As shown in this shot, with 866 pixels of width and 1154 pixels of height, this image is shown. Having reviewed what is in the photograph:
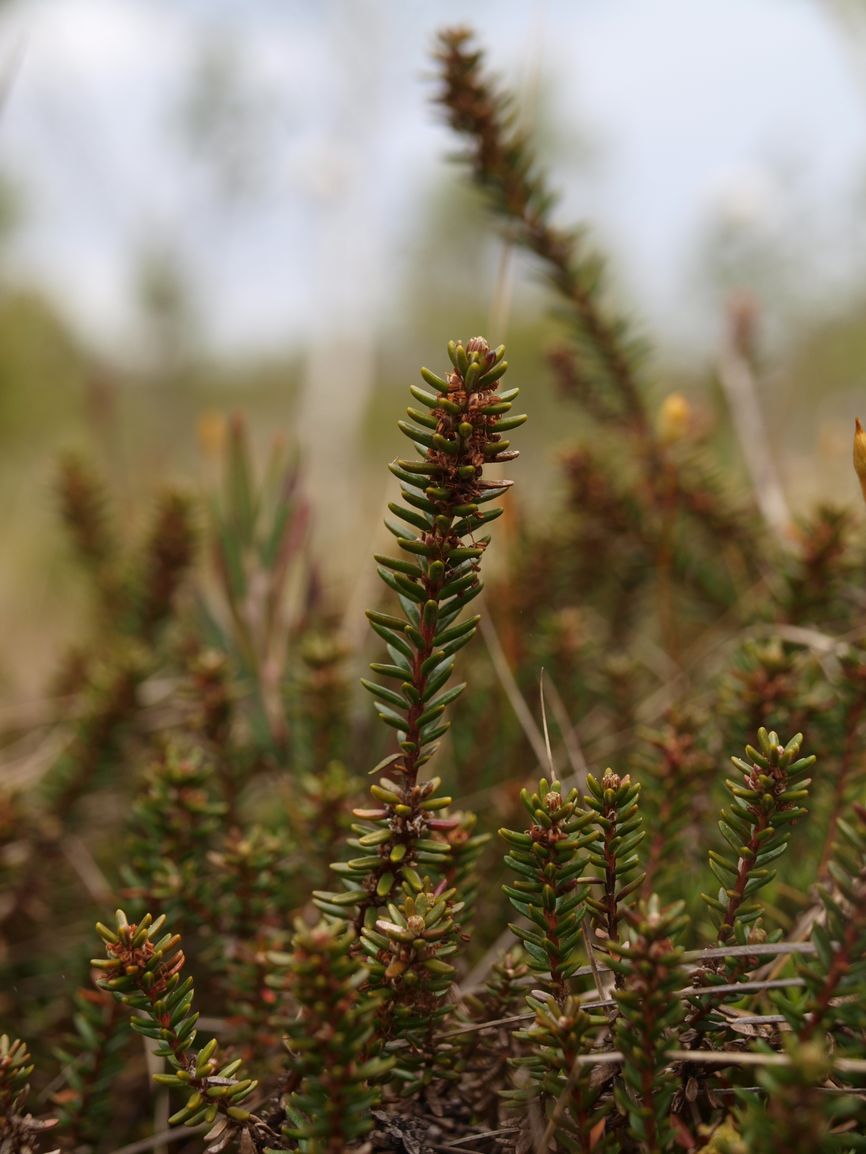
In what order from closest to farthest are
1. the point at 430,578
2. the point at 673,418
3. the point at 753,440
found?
the point at 430,578
the point at 673,418
the point at 753,440

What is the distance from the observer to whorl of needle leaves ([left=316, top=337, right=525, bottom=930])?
0.42 meters

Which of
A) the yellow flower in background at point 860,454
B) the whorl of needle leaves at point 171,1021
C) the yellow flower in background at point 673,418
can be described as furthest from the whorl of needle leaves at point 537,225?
the whorl of needle leaves at point 171,1021

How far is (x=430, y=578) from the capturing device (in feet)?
1.41

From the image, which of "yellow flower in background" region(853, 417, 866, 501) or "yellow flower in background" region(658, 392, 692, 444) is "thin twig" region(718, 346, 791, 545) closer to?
"yellow flower in background" region(658, 392, 692, 444)

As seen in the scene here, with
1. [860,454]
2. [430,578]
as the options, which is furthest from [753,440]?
[430,578]

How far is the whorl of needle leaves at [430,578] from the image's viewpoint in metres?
0.42

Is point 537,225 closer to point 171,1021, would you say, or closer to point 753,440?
point 753,440

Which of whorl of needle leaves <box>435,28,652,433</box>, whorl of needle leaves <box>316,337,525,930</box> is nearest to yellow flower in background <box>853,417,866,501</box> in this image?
whorl of needle leaves <box>316,337,525,930</box>

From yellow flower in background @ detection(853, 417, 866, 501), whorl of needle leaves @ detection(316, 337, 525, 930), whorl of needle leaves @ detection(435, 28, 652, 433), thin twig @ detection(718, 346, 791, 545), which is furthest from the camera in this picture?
thin twig @ detection(718, 346, 791, 545)

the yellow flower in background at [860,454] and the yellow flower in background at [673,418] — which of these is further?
the yellow flower in background at [673,418]

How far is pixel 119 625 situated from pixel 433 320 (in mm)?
15547

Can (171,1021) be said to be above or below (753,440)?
below

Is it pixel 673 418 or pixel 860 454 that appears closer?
pixel 860 454

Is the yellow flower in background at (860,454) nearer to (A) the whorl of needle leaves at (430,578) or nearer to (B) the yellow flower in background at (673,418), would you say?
(A) the whorl of needle leaves at (430,578)
